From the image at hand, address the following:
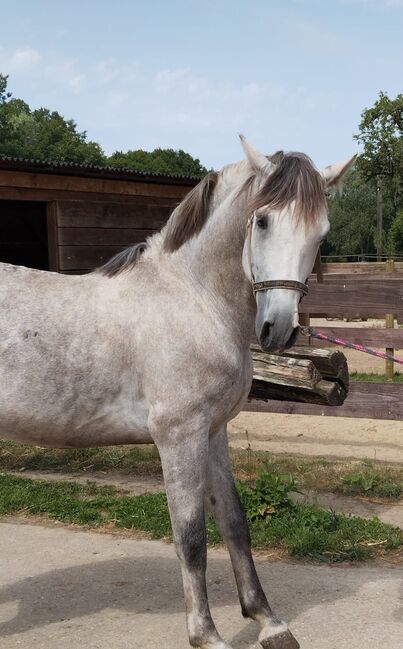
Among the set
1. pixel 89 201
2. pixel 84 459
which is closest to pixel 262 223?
pixel 84 459

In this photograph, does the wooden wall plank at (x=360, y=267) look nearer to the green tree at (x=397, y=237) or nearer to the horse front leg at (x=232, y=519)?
the green tree at (x=397, y=237)

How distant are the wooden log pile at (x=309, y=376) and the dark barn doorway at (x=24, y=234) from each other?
6248 mm

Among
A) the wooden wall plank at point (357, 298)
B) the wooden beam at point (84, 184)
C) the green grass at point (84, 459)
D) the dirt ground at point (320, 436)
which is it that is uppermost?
the wooden beam at point (84, 184)

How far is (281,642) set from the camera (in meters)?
3.07

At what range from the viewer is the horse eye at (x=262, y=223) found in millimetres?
2782

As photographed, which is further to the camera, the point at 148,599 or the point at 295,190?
the point at 148,599

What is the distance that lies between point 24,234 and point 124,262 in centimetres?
817

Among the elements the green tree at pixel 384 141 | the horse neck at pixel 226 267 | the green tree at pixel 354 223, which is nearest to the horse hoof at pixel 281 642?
the horse neck at pixel 226 267

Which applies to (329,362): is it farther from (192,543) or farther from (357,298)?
(357,298)

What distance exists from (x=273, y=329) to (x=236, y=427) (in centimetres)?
559

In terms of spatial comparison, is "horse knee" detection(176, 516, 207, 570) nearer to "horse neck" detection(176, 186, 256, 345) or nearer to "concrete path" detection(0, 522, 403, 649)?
"concrete path" detection(0, 522, 403, 649)

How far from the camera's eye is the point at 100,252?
883 centimetres

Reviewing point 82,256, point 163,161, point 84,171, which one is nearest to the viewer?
point 84,171

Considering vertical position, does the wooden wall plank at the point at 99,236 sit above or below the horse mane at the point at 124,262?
above
